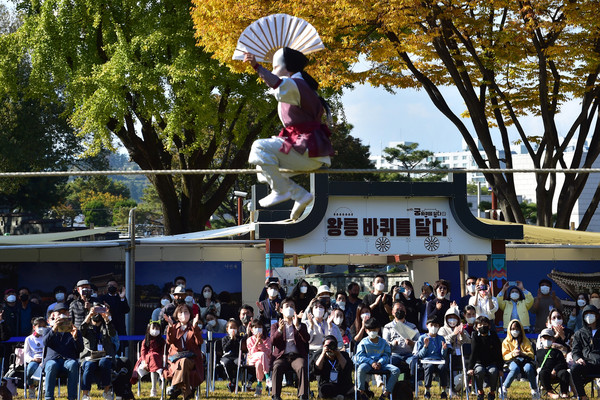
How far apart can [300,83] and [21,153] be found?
76.8 feet

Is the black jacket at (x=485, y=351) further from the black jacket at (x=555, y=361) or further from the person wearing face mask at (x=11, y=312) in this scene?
the person wearing face mask at (x=11, y=312)

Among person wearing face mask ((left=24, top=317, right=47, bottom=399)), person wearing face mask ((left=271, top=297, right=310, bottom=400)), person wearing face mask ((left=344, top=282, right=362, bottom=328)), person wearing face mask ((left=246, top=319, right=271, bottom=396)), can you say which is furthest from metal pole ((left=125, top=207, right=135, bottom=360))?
person wearing face mask ((left=344, top=282, right=362, bottom=328))

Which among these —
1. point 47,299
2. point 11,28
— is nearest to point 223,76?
point 47,299

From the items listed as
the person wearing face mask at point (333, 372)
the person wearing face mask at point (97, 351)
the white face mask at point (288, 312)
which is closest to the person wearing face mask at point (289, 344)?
the white face mask at point (288, 312)

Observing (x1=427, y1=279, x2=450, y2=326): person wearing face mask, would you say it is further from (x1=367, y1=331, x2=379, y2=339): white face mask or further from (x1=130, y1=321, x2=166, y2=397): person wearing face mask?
(x1=130, y1=321, x2=166, y2=397): person wearing face mask

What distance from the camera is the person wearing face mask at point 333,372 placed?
417 inches

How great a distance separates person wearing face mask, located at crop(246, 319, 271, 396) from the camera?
36.3ft

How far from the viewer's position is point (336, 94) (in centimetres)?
2181

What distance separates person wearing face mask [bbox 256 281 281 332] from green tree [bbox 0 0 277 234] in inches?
301

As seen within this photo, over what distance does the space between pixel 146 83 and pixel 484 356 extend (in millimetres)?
10819

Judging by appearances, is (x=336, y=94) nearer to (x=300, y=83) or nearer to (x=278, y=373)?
(x=278, y=373)

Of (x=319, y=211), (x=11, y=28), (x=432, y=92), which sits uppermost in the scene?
(x=11, y=28)

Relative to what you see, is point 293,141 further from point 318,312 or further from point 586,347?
point 586,347

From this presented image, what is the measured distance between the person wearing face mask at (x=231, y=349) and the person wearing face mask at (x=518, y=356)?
3157mm
